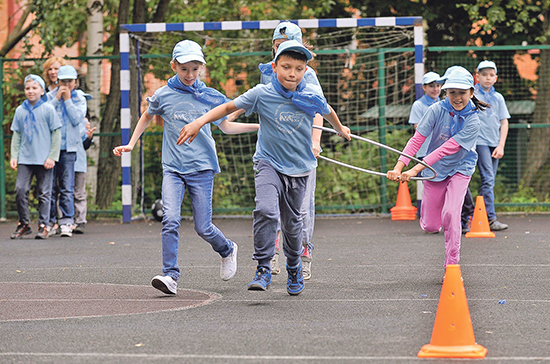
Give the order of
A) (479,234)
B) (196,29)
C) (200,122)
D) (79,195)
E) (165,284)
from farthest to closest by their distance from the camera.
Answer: (196,29), (79,195), (479,234), (165,284), (200,122)

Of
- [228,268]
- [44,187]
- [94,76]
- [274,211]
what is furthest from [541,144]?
[274,211]

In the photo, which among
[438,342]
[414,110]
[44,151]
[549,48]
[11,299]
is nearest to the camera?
[438,342]

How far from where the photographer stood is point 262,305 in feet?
20.6

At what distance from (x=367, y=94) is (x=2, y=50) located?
8400 mm

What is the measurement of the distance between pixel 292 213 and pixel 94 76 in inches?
389

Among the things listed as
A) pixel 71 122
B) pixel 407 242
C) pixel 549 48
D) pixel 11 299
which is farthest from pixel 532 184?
pixel 11 299

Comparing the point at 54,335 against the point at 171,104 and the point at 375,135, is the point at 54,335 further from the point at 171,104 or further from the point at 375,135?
the point at 375,135

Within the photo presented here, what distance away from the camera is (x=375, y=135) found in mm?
15188

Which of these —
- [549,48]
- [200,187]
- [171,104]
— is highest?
[549,48]

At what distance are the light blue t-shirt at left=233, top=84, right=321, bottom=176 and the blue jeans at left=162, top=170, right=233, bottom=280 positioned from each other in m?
0.75

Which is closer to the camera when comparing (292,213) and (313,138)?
(292,213)

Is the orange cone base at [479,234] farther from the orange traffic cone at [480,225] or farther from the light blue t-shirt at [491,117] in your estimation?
the light blue t-shirt at [491,117]

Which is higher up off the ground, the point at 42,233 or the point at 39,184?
the point at 39,184

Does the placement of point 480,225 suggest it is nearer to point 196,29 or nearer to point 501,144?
point 501,144
